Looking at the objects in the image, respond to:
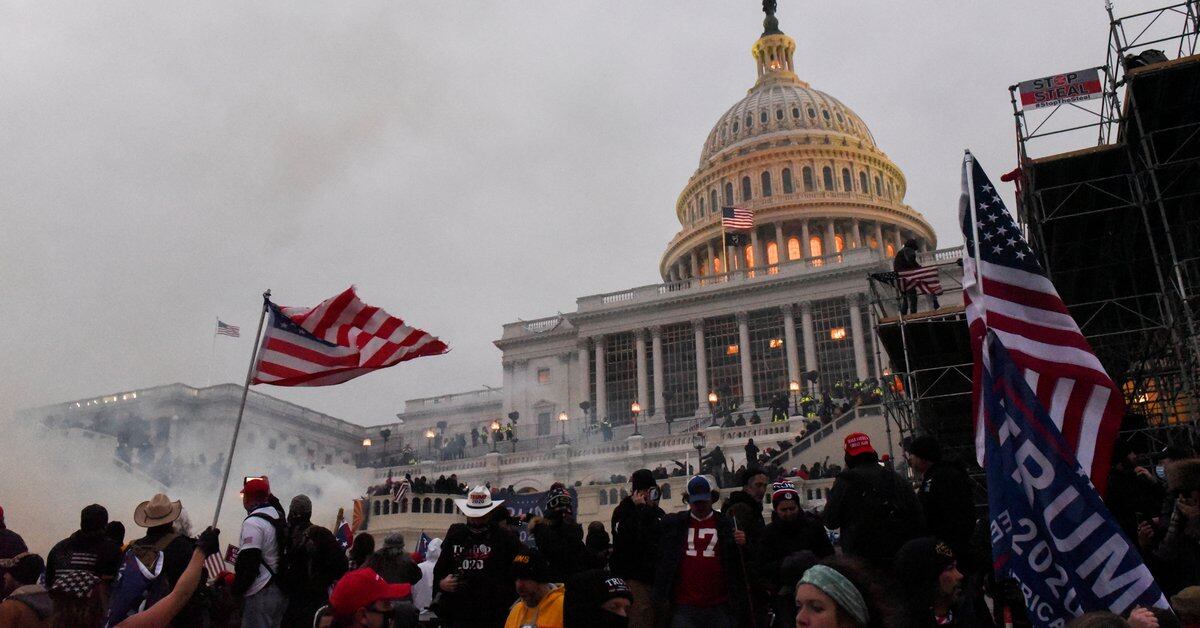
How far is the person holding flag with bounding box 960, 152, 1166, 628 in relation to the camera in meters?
5.45

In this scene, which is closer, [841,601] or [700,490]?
[841,601]

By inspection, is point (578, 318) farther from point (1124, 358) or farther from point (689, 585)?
point (689, 585)

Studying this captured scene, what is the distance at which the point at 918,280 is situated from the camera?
74.0 feet

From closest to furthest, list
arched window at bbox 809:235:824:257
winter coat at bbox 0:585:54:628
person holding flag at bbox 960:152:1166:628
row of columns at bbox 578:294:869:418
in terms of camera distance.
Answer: winter coat at bbox 0:585:54:628 → person holding flag at bbox 960:152:1166:628 → row of columns at bbox 578:294:869:418 → arched window at bbox 809:235:824:257

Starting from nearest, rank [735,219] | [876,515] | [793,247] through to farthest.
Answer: [876,515], [735,219], [793,247]

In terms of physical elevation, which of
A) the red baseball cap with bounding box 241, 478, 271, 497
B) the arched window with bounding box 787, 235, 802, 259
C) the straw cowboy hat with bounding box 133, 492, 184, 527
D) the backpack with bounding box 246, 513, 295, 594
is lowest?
the backpack with bounding box 246, 513, 295, 594

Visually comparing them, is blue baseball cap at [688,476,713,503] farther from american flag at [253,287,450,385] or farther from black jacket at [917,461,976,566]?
american flag at [253,287,450,385]

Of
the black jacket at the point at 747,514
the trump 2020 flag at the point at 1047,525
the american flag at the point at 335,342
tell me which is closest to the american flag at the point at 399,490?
the american flag at the point at 335,342

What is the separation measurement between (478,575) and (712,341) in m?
56.3

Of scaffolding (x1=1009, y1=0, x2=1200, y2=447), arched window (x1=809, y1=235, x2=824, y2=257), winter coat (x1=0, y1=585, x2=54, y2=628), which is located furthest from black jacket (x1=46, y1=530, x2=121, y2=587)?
arched window (x1=809, y1=235, x2=824, y2=257)

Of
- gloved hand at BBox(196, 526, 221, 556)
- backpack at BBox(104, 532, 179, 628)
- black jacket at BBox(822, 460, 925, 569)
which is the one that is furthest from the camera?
black jacket at BBox(822, 460, 925, 569)

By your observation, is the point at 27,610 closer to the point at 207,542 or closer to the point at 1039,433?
the point at 207,542

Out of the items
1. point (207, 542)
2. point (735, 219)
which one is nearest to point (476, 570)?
point (207, 542)

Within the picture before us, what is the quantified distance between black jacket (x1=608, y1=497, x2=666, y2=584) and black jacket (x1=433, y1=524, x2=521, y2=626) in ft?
3.12
